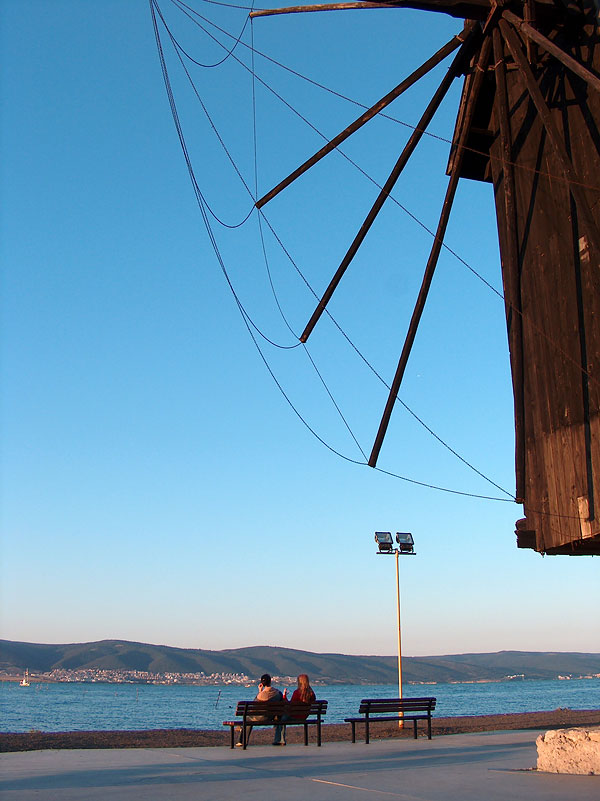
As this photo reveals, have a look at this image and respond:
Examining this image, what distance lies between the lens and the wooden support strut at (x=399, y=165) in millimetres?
11789

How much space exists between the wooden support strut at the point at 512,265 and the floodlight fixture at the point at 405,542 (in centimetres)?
1662

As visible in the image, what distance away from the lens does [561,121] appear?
10.8 metres

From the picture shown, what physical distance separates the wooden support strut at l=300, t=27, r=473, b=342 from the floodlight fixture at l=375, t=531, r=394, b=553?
16.4 m

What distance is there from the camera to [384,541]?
27172mm

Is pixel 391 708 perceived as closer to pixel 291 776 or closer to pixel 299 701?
pixel 299 701

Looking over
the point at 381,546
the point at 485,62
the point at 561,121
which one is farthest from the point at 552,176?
the point at 381,546

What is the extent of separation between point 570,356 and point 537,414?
3.54 feet

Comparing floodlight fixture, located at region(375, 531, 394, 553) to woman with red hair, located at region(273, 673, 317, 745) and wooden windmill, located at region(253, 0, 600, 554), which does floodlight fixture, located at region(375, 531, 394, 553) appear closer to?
woman with red hair, located at region(273, 673, 317, 745)

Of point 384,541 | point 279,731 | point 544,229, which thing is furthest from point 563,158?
point 384,541

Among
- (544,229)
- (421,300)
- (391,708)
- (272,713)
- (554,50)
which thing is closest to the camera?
(554,50)

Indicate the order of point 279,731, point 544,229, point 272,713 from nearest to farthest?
point 544,229 → point 272,713 → point 279,731

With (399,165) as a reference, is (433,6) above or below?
above

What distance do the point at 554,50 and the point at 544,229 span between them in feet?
8.11

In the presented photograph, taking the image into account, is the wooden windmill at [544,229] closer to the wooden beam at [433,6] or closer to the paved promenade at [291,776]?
the wooden beam at [433,6]
